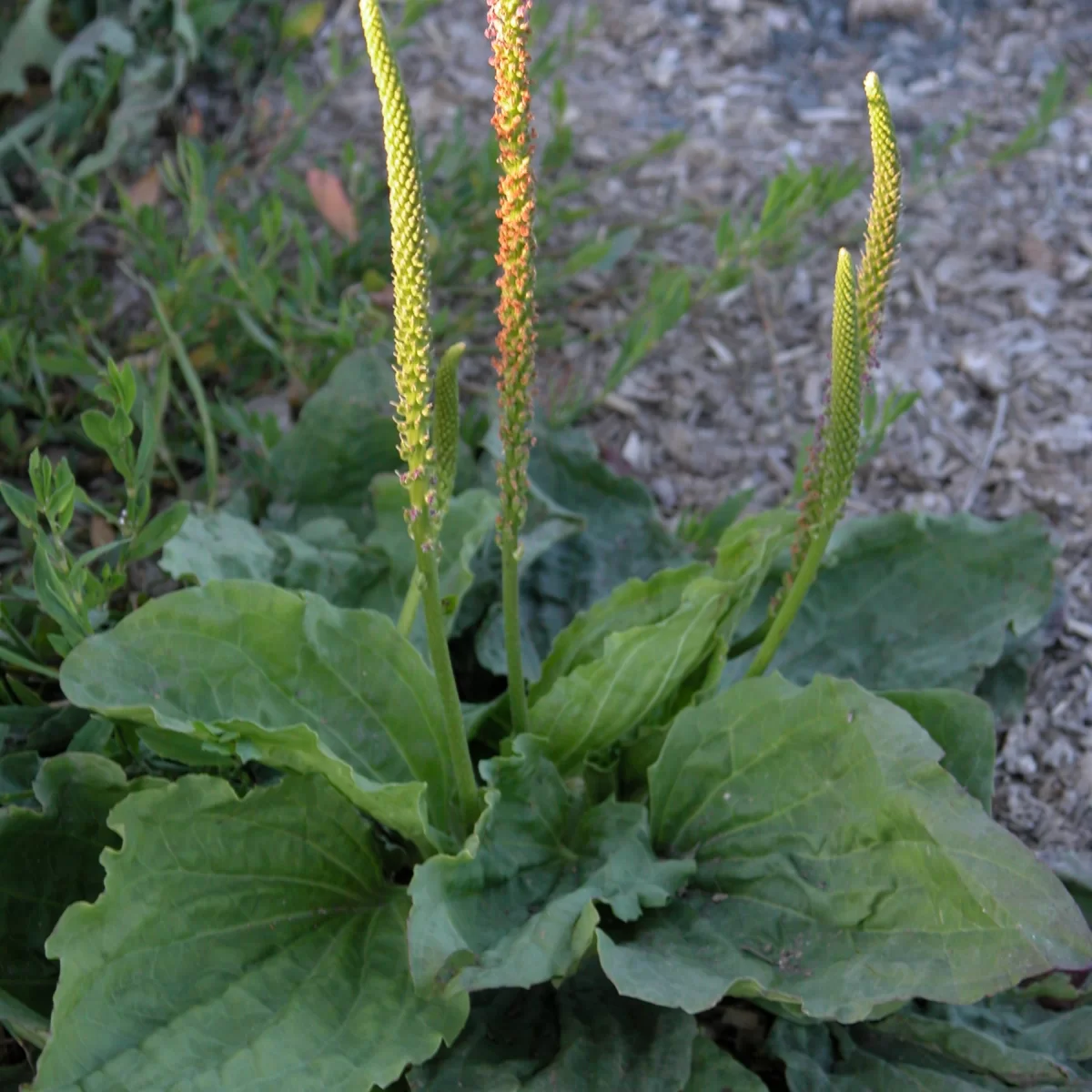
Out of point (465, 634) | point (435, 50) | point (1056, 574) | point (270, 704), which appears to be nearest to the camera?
point (270, 704)

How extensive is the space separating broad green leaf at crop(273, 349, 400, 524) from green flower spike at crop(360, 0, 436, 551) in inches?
46.1

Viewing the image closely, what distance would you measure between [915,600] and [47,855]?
76.0 inches

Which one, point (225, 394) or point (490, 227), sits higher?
point (490, 227)

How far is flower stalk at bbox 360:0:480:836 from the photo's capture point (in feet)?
5.46

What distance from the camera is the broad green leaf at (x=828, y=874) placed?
6.63 feet

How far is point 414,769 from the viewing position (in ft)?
8.29

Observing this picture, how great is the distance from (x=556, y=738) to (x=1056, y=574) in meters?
1.53

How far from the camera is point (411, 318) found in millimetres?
1784

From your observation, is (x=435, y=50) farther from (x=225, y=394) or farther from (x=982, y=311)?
(x=982, y=311)

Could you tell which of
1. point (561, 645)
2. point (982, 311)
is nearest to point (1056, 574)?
point (982, 311)

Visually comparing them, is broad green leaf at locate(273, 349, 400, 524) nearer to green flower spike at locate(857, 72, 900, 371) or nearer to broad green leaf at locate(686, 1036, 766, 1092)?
green flower spike at locate(857, 72, 900, 371)

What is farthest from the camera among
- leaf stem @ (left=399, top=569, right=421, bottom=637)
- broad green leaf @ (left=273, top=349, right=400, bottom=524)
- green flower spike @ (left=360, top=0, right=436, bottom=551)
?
broad green leaf @ (left=273, top=349, right=400, bottom=524)

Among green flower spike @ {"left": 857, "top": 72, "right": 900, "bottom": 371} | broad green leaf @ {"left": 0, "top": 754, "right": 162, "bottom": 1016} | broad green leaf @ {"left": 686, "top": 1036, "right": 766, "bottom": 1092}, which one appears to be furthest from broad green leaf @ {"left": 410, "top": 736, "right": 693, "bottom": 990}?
green flower spike @ {"left": 857, "top": 72, "right": 900, "bottom": 371}

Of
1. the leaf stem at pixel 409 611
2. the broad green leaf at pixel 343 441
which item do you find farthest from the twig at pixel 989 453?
the leaf stem at pixel 409 611
